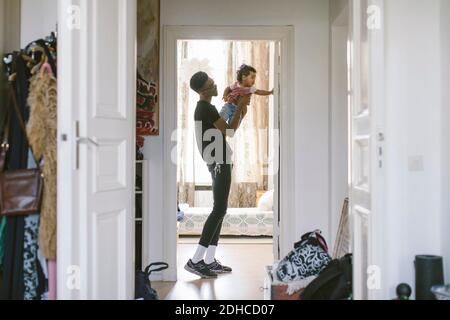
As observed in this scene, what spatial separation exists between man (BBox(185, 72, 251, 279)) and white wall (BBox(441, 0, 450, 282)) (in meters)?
2.27

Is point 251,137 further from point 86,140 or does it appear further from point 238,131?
point 86,140

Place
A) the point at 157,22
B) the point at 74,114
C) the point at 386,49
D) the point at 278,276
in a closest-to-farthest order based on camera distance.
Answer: the point at 74,114 → the point at 386,49 → the point at 278,276 → the point at 157,22

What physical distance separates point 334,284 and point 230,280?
1731 millimetres

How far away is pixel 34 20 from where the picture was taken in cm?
265

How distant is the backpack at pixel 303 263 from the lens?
3248 mm

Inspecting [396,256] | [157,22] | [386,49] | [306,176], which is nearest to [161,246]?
[306,176]

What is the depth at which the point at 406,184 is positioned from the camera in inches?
110

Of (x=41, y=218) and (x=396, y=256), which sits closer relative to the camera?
(x=41, y=218)

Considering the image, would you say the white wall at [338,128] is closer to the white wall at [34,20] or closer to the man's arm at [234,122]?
the man's arm at [234,122]

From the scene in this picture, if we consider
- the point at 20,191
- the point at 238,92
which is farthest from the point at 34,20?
the point at 238,92

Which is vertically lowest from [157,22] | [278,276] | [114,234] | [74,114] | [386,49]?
[278,276]

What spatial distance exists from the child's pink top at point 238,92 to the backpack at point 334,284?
2.81 m

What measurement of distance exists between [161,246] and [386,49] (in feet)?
8.41
